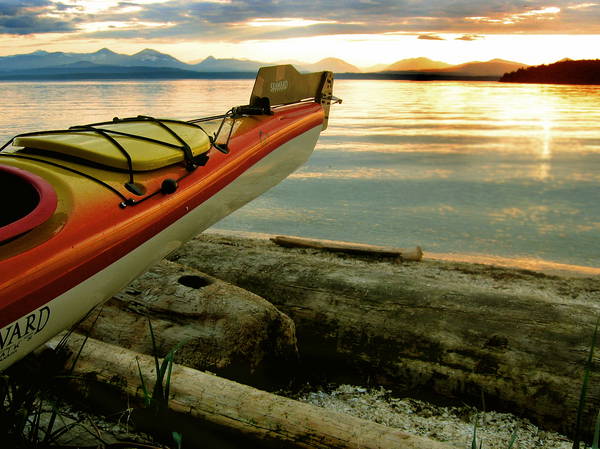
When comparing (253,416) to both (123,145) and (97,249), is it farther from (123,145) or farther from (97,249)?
(123,145)

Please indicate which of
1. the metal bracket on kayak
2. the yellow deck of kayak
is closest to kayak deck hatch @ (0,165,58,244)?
the yellow deck of kayak

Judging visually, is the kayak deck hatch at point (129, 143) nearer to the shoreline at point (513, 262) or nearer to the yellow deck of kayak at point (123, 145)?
the yellow deck of kayak at point (123, 145)

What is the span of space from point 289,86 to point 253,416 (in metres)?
4.15

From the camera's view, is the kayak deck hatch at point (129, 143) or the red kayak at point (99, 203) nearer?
the red kayak at point (99, 203)

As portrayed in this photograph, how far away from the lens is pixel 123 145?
317 centimetres

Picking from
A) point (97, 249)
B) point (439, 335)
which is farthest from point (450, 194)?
point (97, 249)

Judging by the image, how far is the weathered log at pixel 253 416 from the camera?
70.9 inches

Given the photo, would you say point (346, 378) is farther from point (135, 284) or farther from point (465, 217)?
point (465, 217)

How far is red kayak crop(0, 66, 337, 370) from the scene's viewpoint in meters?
2.20

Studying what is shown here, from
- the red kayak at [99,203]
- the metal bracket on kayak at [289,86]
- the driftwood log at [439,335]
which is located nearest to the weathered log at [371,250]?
the red kayak at [99,203]

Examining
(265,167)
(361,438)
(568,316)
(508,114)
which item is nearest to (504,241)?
(265,167)

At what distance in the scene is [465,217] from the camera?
7.28 meters

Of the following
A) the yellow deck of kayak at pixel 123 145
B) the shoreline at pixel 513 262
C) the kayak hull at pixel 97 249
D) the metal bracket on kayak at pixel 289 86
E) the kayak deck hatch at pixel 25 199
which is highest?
the metal bracket on kayak at pixel 289 86

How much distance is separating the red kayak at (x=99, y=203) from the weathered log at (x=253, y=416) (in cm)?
37
